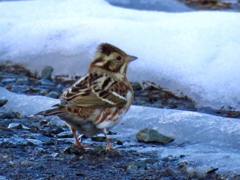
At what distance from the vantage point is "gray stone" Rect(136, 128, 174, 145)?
22.5ft

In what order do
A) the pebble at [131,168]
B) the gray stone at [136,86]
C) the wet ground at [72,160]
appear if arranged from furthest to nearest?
1. the gray stone at [136,86]
2. the pebble at [131,168]
3. the wet ground at [72,160]

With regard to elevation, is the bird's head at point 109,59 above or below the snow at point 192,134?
above

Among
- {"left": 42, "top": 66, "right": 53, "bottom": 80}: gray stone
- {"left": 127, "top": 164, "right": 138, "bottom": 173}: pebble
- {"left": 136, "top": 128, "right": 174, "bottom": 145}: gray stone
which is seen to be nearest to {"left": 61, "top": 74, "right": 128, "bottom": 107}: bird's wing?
{"left": 136, "top": 128, "right": 174, "bottom": 145}: gray stone

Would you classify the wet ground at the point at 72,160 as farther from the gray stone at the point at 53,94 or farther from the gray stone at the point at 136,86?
the gray stone at the point at 136,86

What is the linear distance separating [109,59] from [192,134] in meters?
0.99

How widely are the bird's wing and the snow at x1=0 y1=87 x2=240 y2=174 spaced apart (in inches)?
18.3

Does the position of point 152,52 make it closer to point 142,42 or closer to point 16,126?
point 142,42

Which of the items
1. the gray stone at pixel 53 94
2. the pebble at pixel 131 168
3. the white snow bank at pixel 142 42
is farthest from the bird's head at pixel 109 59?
the gray stone at pixel 53 94

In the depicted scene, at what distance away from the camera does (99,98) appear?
21.4 ft

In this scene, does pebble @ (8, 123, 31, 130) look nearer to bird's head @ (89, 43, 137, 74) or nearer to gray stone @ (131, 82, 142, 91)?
bird's head @ (89, 43, 137, 74)

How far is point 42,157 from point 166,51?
3.67 metres

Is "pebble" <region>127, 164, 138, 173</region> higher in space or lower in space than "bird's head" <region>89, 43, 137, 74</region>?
lower

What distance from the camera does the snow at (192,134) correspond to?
6.00 m

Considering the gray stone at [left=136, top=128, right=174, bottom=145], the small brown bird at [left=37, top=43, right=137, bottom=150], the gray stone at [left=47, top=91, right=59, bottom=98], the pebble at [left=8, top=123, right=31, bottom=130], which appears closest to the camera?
the small brown bird at [left=37, top=43, right=137, bottom=150]
